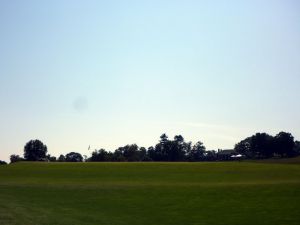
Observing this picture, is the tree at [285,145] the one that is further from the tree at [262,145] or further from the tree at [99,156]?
the tree at [99,156]

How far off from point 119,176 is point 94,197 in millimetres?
24513

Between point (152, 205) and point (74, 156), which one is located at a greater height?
point (74, 156)

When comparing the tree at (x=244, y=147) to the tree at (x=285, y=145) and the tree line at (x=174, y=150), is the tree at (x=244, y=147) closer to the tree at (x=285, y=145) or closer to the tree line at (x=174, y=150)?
the tree line at (x=174, y=150)

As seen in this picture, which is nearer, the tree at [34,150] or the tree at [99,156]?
the tree at [99,156]

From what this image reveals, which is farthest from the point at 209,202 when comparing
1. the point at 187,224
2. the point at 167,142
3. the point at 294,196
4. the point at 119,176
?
the point at 167,142

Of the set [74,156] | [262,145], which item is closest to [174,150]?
[262,145]

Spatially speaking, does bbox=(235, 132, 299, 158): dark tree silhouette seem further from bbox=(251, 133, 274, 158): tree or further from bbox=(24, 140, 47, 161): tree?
bbox=(24, 140, 47, 161): tree

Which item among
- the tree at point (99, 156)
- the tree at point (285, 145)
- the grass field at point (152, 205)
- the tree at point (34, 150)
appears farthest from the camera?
the tree at point (34, 150)

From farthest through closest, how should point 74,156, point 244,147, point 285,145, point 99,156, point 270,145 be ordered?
point 74,156 < point 244,147 < point 270,145 < point 285,145 < point 99,156

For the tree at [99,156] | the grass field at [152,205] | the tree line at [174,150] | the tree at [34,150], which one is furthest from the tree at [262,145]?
the grass field at [152,205]

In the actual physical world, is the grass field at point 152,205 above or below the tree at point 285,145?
below

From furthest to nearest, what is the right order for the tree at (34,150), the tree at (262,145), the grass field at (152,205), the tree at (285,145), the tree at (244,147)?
the tree at (244,147), the tree at (34,150), the tree at (262,145), the tree at (285,145), the grass field at (152,205)

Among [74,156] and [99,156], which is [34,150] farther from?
[99,156]

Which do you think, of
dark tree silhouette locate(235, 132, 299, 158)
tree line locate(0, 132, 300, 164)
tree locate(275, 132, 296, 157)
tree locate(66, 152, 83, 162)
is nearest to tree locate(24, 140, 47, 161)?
tree line locate(0, 132, 300, 164)
